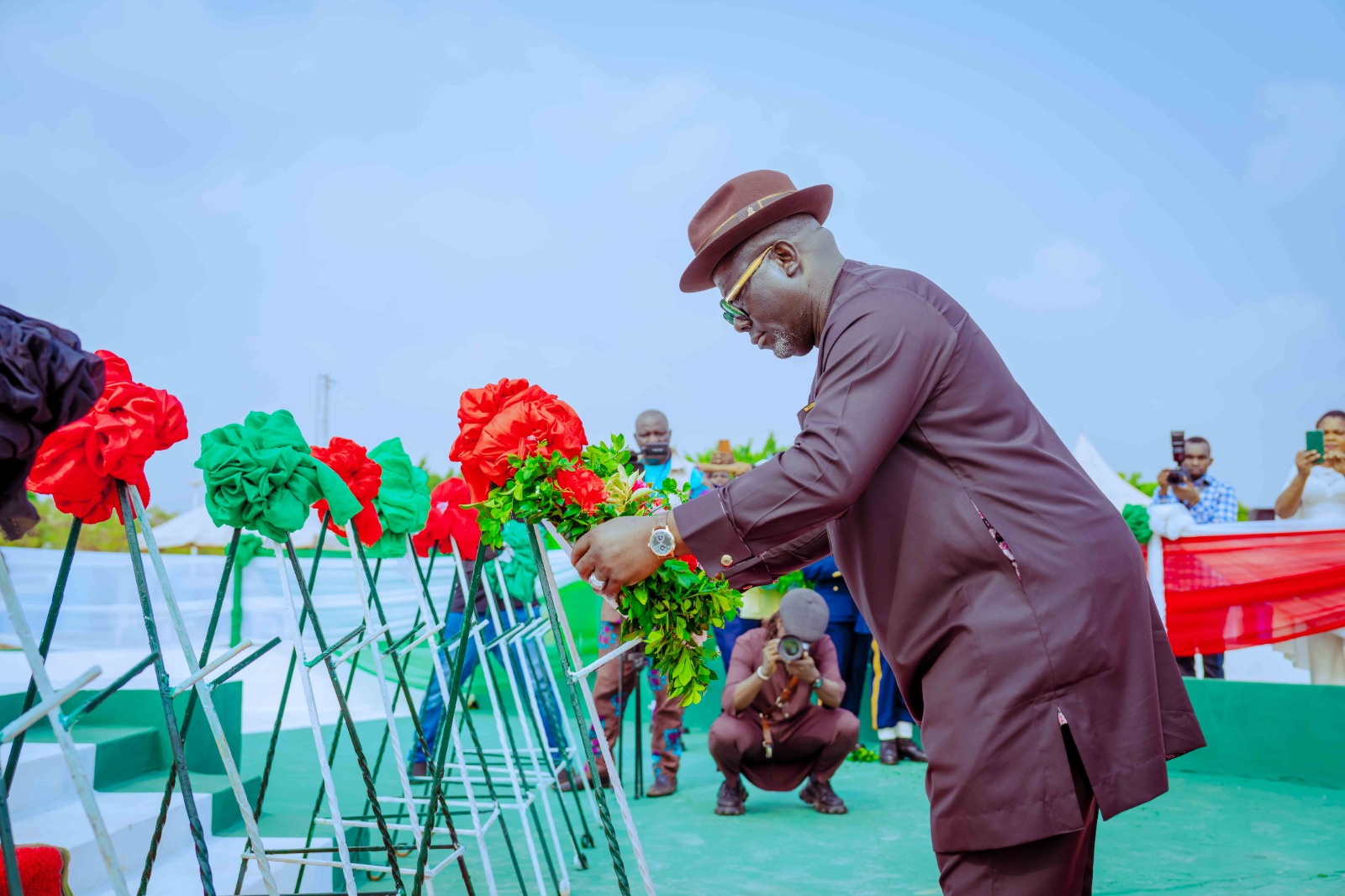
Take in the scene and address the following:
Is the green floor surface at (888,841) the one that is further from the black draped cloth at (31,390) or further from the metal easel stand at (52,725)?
the black draped cloth at (31,390)

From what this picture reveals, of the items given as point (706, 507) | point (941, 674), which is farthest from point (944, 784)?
point (706, 507)

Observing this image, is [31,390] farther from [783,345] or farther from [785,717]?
[785,717]

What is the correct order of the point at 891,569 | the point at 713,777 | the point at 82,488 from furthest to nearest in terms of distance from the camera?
the point at 713,777 → the point at 82,488 → the point at 891,569

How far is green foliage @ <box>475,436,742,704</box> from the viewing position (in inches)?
93.7

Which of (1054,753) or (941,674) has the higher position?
(941,674)

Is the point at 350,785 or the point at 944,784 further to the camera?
the point at 350,785

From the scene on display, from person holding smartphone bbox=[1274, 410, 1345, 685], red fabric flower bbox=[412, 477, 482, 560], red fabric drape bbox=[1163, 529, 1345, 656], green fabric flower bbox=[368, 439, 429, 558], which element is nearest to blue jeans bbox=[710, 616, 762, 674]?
red fabric flower bbox=[412, 477, 482, 560]

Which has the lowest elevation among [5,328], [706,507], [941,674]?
[941,674]

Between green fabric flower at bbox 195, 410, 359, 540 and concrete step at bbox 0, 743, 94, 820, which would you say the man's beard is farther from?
concrete step at bbox 0, 743, 94, 820

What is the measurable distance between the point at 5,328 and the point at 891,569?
1.55m

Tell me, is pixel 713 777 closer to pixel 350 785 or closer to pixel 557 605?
pixel 350 785

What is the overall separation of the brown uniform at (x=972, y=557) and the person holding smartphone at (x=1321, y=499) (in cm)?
517

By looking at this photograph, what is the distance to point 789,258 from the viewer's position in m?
2.17

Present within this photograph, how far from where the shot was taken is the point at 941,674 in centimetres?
188
